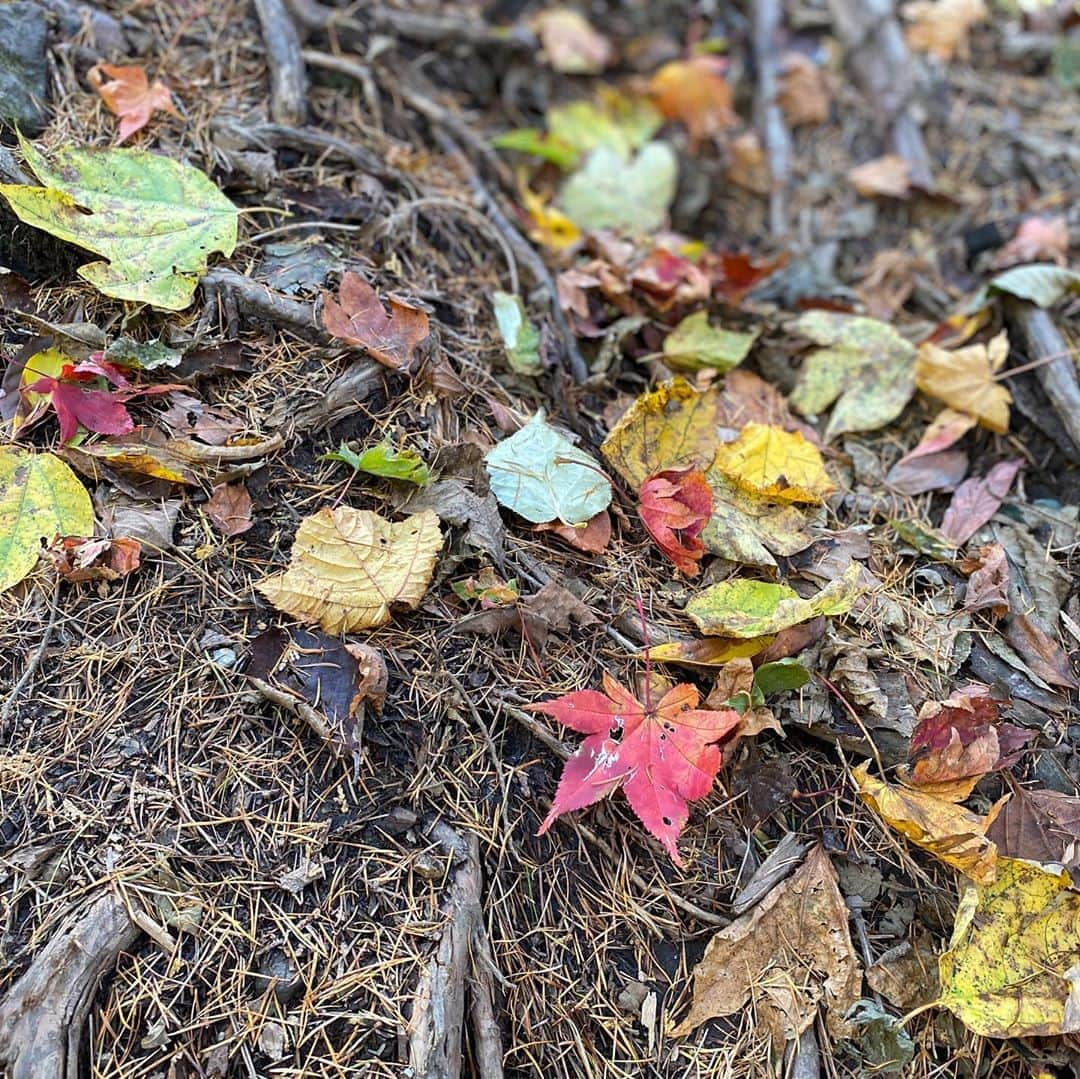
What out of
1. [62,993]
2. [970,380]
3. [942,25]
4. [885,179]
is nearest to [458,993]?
[62,993]

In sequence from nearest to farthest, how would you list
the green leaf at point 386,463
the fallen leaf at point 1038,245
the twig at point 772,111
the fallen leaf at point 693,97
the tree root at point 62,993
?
the tree root at point 62,993 < the green leaf at point 386,463 < the fallen leaf at point 1038,245 < the twig at point 772,111 < the fallen leaf at point 693,97

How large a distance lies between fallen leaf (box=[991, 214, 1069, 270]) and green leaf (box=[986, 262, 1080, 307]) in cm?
24

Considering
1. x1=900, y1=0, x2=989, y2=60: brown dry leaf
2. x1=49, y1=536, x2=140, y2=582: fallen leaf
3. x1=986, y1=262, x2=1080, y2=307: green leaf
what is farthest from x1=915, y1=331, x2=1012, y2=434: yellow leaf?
x1=49, y1=536, x2=140, y2=582: fallen leaf

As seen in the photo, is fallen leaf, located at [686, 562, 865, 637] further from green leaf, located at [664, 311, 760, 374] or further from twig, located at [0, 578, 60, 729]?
twig, located at [0, 578, 60, 729]

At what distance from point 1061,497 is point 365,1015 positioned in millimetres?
2035

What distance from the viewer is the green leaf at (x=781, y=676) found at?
1720 mm

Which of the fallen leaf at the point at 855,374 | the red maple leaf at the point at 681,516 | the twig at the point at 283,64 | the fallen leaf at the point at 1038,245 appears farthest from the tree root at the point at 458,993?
the fallen leaf at the point at 1038,245

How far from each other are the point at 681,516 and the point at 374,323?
0.80 metres

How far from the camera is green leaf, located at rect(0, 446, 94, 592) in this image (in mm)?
1683

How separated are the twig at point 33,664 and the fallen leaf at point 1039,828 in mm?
1837

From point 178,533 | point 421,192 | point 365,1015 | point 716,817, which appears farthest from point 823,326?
point 365,1015

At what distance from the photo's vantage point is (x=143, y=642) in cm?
166

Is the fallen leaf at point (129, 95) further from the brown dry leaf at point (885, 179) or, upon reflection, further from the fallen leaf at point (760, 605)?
the brown dry leaf at point (885, 179)

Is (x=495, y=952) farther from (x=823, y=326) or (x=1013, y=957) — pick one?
(x=823, y=326)
